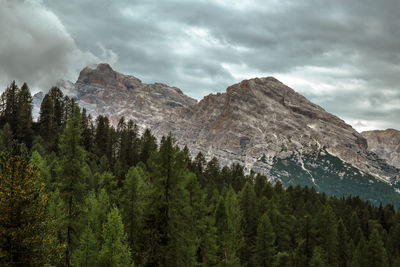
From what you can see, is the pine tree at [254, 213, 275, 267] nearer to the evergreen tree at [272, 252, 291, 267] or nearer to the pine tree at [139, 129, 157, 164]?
the evergreen tree at [272, 252, 291, 267]

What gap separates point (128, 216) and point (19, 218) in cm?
2311

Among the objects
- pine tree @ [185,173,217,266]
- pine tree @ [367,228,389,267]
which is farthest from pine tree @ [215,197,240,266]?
pine tree @ [367,228,389,267]

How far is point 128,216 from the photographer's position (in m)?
43.9

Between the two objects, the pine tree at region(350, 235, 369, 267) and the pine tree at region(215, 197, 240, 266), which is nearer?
the pine tree at region(215, 197, 240, 266)

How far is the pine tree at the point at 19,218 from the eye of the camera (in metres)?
20.8

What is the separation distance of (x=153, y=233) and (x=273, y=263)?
1240 inches

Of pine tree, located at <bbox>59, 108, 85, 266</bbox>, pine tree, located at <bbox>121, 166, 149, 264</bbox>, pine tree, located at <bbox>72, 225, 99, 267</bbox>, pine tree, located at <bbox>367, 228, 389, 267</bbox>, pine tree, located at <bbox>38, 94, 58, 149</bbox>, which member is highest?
pine tree, located at <bbox>38, 94, 58, 149</bbox>

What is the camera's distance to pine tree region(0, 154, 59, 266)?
20828 millimetres

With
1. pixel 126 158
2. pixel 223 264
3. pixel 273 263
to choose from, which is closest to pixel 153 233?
pixel 223 264

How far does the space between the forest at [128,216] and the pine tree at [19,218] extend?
6 cm

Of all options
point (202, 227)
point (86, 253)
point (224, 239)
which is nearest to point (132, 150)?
point (224, 239)

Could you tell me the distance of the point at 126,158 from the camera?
9588cm

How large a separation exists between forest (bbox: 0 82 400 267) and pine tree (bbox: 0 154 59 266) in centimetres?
6

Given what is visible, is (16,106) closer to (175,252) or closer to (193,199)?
(193,199)
